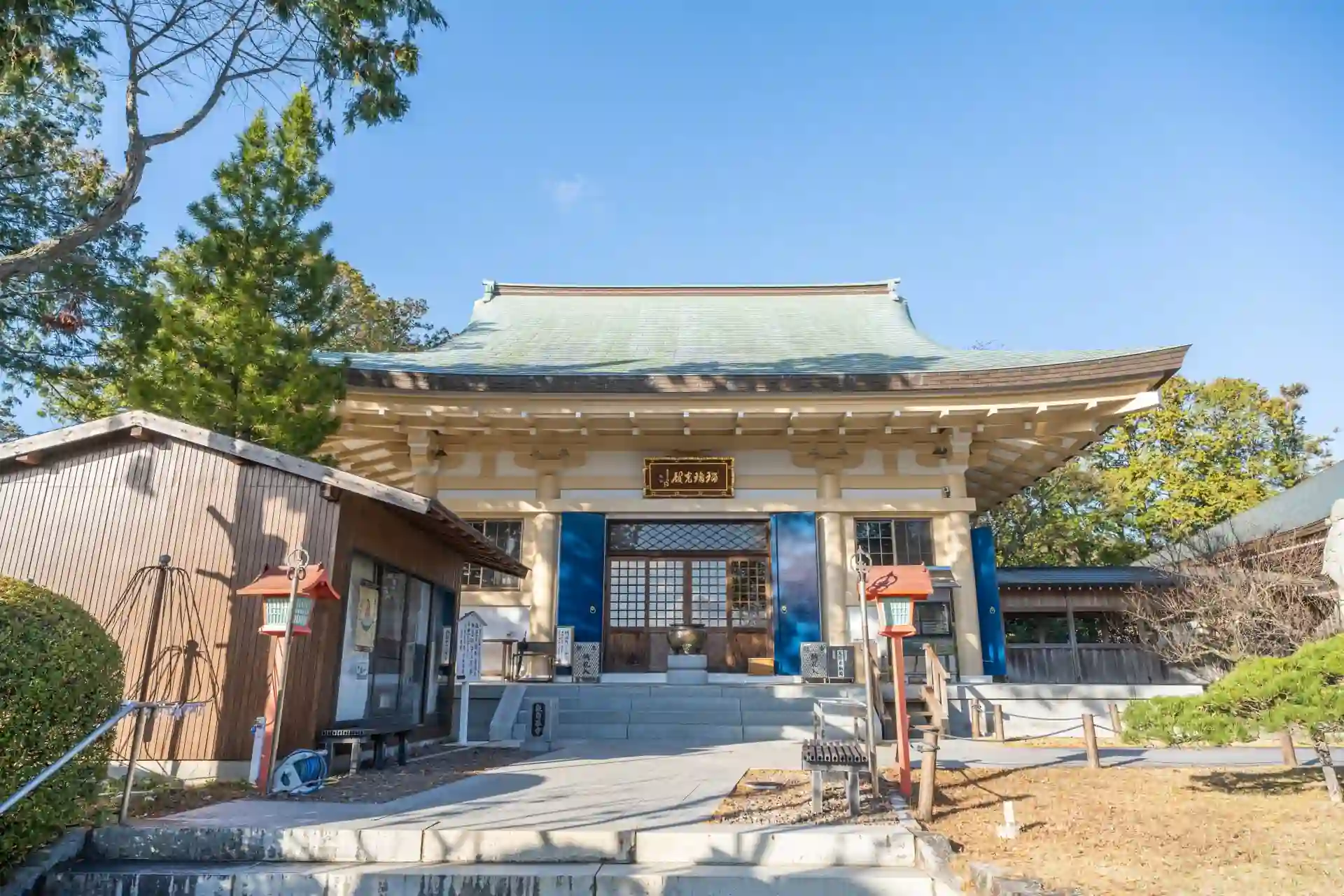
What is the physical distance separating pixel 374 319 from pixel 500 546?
52.9ft

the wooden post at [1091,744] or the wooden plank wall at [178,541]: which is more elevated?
the wooden plank wall at [178,541]

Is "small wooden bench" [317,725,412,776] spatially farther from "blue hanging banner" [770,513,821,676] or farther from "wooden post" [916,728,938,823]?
"blue hanging banner" [770,513,821,676]

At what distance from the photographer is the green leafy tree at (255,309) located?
32.9 feet

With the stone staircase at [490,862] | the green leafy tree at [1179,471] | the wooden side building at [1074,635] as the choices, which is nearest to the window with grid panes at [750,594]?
the wooden side building at [1074,635]

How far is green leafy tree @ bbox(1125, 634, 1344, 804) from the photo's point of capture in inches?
209

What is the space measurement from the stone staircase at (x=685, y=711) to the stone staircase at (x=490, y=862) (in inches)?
220

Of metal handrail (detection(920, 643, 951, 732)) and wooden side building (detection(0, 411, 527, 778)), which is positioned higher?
wooden side building (detection(0, 411, 527, 778))

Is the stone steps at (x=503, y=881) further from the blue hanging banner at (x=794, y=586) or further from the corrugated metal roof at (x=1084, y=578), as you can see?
the corrugated metal roof at (x=1084, y=578)

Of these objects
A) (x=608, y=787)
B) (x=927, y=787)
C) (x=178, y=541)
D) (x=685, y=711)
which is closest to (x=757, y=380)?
(x=685, y=711)

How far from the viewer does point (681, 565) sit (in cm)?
1410

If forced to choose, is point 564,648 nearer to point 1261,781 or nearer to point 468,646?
point 468,646

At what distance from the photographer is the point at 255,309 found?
34.5 ft

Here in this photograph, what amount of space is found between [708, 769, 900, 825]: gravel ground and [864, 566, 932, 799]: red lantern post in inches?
18.9

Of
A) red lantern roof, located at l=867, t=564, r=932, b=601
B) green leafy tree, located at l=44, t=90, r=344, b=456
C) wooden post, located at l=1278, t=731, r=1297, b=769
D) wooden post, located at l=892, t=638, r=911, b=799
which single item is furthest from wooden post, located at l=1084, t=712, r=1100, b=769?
green leafy tree, located at l=44, t=90, r=344, b=456
